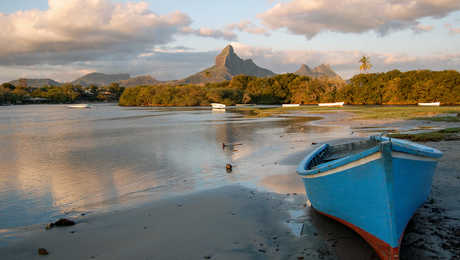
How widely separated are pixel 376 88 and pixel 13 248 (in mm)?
Result: 107203

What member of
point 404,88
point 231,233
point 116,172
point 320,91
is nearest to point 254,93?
point 320,91

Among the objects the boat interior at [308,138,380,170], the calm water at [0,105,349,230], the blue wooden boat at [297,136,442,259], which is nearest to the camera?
the blue wooden boat at [297,136,442,259]

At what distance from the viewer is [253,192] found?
9.70 m

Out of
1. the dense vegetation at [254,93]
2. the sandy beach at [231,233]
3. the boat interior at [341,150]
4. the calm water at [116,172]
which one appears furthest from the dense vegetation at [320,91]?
the sandy beach at [231,233]

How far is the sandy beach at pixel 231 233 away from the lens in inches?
231

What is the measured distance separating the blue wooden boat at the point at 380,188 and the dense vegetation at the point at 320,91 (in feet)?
324

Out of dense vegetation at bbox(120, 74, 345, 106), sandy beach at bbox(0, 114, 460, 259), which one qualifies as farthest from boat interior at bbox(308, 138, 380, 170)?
dense vegetation at bbox(120, 74, 345, 106)

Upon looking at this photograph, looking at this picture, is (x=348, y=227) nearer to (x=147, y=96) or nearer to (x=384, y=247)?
(x=384, y=247)

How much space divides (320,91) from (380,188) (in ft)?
363

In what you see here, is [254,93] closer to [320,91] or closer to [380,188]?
[320,91]

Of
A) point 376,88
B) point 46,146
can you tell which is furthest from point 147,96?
point 46,146

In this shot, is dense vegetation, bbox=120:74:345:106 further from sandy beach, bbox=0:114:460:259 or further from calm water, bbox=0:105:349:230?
sandy beach, bbox=0:114:460:259

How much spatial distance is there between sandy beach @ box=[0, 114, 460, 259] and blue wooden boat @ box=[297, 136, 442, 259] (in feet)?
1.77

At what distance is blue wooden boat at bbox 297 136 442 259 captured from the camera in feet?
16.6
